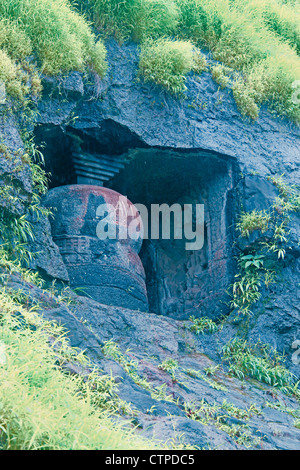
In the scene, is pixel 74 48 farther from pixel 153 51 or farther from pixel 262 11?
pixel 262 11

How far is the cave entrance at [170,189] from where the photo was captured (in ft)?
22.6

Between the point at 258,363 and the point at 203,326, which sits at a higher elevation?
the point at 203,326

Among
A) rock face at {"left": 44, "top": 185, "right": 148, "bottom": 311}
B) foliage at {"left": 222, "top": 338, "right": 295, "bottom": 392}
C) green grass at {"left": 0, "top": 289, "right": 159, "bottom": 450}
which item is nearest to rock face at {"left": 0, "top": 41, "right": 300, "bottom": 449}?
rock face at {"left": 44, "top": 185, "right": 148, "bottom": 311}

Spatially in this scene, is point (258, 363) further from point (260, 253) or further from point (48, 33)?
point (48, 33)

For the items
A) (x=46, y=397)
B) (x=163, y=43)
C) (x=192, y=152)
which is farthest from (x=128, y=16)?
(x=46, y=397)

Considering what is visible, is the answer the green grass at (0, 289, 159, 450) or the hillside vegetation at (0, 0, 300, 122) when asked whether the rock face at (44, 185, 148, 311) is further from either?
the green grass at (0, 289, 159, 450)

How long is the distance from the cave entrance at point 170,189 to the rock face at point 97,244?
50 centimetres

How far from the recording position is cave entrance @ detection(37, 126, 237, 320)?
22.6ft

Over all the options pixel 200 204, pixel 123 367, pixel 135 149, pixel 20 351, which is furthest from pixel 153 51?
pixel 20 351
